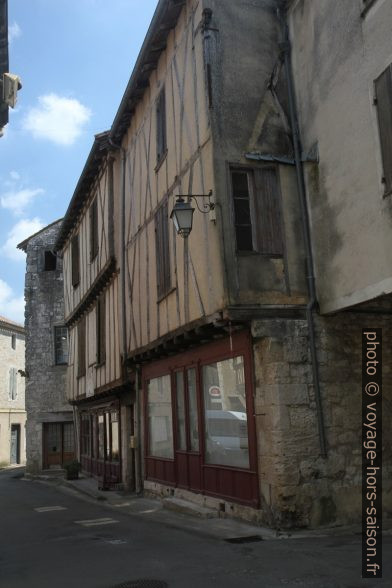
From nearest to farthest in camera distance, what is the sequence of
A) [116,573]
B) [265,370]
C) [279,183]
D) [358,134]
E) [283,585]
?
[283,585]
[116,573]
[358,134]
[265,370]
[279,183]

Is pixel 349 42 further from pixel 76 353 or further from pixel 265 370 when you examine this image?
pixel 76 353

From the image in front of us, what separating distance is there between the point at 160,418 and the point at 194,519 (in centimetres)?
314

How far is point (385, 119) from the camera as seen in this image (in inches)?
268

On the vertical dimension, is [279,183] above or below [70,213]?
below

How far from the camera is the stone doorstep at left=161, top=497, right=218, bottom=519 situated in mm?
8915

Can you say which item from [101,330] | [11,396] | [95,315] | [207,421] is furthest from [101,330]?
[11,396]

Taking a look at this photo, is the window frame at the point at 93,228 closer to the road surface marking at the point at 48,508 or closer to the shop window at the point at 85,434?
the shop window at the point at 85,434

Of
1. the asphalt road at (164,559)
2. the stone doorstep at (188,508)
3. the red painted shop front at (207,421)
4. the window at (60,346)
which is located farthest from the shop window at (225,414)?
the window at (60,346)

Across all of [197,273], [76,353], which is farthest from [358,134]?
[76,353]

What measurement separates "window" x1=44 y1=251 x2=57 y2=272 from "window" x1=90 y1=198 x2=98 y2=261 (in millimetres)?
8491

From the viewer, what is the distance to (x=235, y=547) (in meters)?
6.69

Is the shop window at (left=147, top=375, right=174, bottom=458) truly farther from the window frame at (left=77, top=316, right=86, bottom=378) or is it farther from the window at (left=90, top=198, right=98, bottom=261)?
the window frame at (left=77, top=316, right=86, bottom=378)

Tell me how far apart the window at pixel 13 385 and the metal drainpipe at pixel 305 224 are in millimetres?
27196

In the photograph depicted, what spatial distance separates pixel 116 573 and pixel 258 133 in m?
5.91
